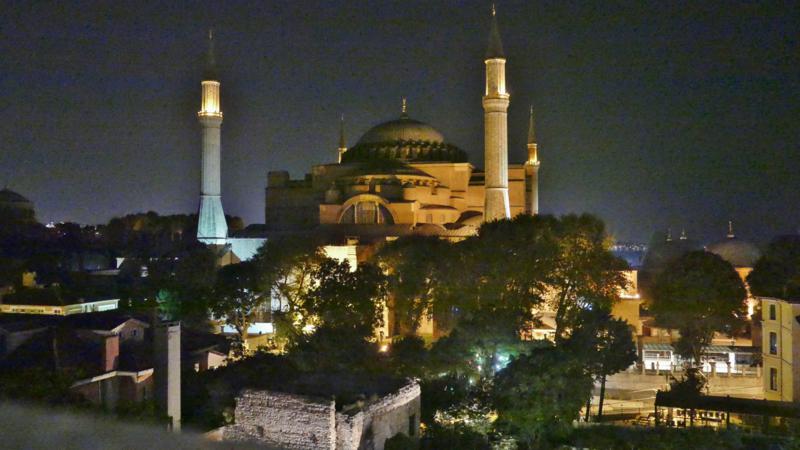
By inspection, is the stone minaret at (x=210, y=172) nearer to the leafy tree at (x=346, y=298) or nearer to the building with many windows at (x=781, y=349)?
the leafy tree at (x=346, y=298)

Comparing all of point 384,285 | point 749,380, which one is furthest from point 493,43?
point 749,380

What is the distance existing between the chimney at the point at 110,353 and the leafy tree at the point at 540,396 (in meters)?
9.60

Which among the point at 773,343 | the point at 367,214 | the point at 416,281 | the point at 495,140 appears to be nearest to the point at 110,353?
the point at 416,281

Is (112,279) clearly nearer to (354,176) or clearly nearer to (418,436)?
(354,176)

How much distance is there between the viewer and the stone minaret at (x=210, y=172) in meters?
44.6

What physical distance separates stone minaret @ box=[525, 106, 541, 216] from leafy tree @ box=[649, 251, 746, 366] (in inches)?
804

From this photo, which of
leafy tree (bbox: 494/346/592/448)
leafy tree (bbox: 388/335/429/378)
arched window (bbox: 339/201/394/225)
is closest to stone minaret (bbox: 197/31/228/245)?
arched window (bbox: 339/201/394/225)

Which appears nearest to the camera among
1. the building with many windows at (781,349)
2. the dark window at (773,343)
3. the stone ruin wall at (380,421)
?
the stone ruin wall at (380,421)

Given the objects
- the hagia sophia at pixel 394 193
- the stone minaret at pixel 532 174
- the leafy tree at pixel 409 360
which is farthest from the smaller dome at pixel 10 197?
the leafy tree at pixel 409 360

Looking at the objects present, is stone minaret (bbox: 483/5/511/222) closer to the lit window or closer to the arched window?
the arched window

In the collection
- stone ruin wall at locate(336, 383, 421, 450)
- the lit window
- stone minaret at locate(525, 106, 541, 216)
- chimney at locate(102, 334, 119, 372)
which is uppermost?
stone minaret at locate(525, 106, 541, 216)

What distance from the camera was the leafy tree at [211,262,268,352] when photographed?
96.2 feet

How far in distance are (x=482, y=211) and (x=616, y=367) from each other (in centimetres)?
2302

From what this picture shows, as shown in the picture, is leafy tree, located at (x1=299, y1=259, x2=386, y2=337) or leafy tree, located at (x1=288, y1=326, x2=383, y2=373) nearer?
leafy tree, located at (x1=288, y1=326, x2=383, y2=373)
